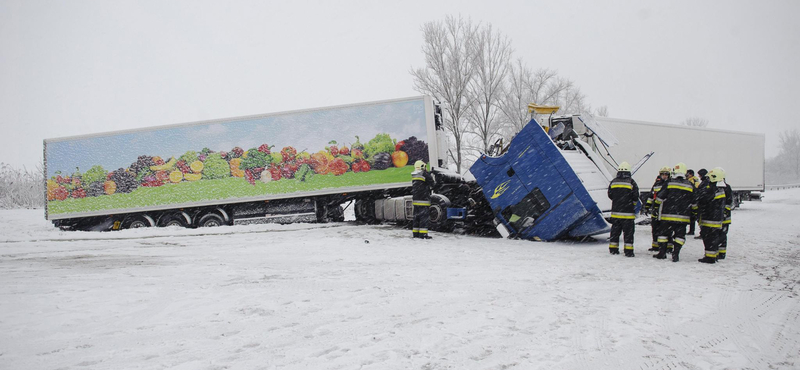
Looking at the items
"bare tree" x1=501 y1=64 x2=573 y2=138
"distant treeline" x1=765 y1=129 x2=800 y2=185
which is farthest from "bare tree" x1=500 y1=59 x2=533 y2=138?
"distant treeline" x1=765 y1=129 x2=800 y2=185

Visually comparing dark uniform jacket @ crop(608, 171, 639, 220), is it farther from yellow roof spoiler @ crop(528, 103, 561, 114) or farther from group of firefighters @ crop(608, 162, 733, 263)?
yellow roof spoiler @ crop(528, 103, 561, 114)

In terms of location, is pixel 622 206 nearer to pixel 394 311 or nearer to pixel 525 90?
pixel 394 311

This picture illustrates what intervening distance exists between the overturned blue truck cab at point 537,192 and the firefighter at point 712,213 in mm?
1491

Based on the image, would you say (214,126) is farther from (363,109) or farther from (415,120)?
(415,120)

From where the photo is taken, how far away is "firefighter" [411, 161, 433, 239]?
8461 mm

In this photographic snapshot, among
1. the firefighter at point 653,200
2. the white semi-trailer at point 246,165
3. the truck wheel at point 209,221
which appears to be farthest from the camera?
the truck wheel at point 209,221

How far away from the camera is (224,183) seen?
36.6 ft

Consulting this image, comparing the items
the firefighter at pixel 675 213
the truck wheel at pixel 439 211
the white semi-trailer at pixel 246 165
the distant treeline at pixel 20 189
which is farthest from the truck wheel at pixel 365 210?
the distant treeline at pixel 20 189

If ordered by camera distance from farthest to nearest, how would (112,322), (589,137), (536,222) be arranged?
(589,137) → (536,222) → (112,322)

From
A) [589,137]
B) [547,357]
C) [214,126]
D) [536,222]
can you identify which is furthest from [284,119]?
[547,357]

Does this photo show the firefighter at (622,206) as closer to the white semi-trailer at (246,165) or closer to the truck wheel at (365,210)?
the white semi-trailer at (246,165)

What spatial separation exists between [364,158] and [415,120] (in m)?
Answer: 1.68

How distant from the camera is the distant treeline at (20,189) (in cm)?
2581

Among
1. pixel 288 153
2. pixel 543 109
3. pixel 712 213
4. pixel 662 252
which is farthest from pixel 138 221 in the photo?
pixel 712 213
